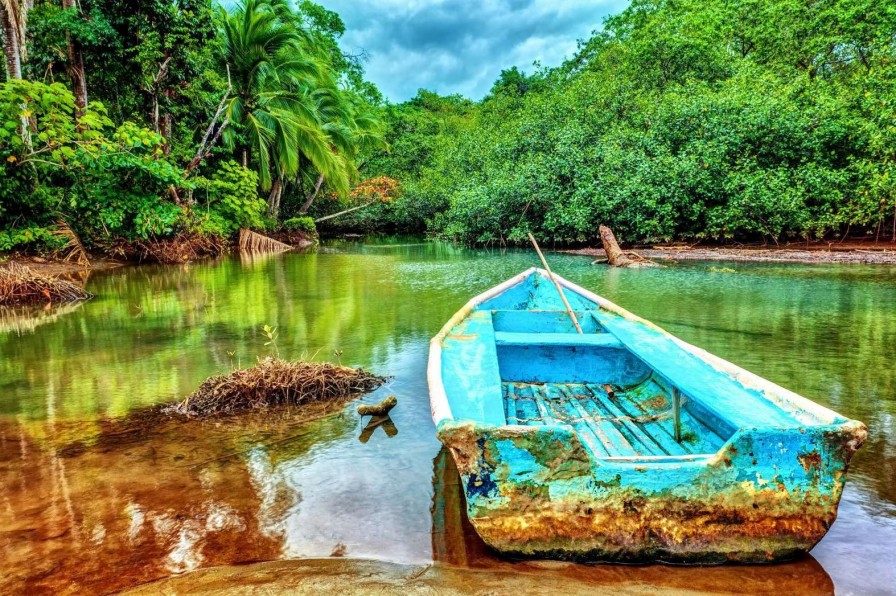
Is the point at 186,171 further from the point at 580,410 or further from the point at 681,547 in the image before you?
the point at 681,547

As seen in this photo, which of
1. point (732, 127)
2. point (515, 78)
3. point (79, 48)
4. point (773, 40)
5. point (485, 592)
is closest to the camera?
point (485, 592)

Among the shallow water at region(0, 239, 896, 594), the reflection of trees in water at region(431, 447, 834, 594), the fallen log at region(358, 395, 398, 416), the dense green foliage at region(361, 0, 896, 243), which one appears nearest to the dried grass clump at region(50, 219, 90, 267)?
the shallow water at region(0, 239, 896, 594)

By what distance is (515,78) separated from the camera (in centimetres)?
3609

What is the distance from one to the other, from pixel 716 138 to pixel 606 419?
12811 mm

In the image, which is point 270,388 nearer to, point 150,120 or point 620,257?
point 620,257

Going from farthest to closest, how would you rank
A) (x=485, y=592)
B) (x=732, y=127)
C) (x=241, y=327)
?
(x=732, y=127) < (x=241, y=327) < (x=485, y=592)

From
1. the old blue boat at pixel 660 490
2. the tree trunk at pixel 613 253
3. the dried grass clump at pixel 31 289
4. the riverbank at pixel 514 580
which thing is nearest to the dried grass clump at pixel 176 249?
the dried grass clump at pixel 31 289

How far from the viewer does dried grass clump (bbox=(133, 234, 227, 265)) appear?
13.2 meters

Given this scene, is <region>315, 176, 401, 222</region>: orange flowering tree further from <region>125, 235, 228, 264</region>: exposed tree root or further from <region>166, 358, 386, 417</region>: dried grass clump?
<region>166, 358, 386, 417</region>: dried grass clump

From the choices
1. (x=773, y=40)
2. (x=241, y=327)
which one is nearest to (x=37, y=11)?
(x=241, y=327)

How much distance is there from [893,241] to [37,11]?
777 inches

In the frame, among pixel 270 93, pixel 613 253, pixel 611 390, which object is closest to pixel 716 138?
pixel 613 253

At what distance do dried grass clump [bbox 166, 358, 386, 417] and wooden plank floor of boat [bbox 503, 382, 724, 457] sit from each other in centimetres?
130

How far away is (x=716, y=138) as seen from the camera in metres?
13.3
